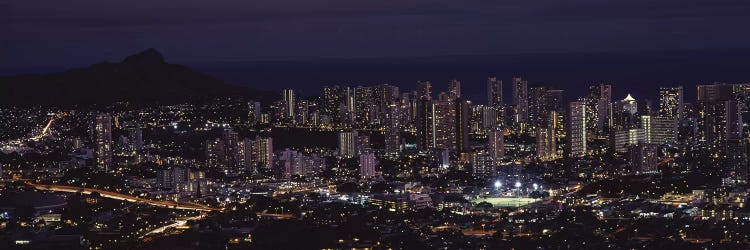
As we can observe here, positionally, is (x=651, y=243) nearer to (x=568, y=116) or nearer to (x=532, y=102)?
(x=568, y=116)

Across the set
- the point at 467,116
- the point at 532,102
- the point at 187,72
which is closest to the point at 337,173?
the point at 467,116

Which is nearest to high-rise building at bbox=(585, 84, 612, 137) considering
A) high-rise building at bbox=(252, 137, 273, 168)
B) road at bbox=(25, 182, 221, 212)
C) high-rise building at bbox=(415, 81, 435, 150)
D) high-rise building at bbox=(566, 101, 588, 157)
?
high-rise building at bbox=(566, 101, 588, 157)

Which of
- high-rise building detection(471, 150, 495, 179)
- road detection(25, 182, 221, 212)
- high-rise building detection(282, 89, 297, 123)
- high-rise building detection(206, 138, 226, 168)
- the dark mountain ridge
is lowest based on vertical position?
road detection(25, 182, 221, 212)

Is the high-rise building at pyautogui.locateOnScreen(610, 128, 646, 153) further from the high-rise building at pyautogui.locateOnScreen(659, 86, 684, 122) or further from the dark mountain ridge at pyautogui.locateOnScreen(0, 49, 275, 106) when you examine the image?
the dark mountain ridge at pyautogui.locateOnScreen(0, 49, 275, 106)

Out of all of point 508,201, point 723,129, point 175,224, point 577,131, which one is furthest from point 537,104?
point 175,224

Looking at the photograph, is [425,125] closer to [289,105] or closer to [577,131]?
[577,131]

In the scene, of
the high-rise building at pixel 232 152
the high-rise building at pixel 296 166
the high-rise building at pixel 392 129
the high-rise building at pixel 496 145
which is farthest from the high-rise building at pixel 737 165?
the high-rise building at pixel 232 152
